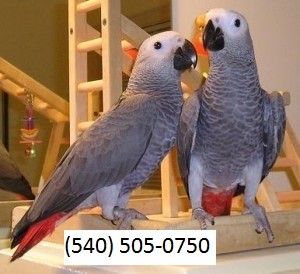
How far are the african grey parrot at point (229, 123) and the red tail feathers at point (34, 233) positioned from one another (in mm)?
231

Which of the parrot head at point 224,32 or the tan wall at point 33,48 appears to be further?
the tan wall at point 33,48

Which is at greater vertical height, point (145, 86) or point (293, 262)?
point (145, 86)

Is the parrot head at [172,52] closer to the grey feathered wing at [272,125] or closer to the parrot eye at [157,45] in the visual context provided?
the parrot eye at [157,45]

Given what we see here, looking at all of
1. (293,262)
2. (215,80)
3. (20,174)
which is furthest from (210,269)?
(20,174)

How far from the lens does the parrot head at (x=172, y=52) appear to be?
3.00 ft

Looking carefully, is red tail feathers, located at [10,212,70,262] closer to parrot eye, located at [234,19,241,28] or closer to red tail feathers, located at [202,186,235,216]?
red tail feathers, located at [202,186,235,216]

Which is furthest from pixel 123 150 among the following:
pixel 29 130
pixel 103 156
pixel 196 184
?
pixel 29 130

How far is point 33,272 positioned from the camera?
90 centimetres

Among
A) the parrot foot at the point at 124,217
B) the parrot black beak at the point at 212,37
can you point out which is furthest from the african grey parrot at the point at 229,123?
the parrot foot at the point at 124,217

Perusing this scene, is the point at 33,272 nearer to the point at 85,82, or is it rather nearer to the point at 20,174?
the point at 85,82

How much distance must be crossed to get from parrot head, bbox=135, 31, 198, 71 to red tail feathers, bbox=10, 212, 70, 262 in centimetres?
33

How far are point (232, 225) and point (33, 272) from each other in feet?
1.16

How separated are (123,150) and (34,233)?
20 cm

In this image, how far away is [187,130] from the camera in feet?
2.94
